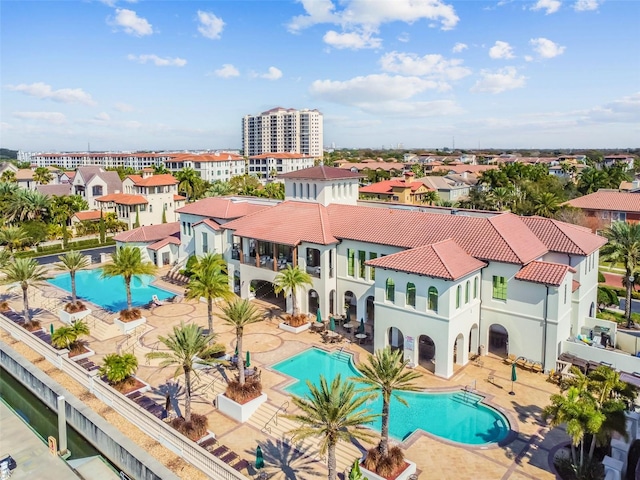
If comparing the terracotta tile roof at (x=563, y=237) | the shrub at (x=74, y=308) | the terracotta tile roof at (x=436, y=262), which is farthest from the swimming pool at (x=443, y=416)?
the shrub at (x=74, y=308)

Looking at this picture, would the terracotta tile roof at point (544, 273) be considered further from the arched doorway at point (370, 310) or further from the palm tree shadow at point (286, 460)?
the palm tree shadow at point (286, 460)

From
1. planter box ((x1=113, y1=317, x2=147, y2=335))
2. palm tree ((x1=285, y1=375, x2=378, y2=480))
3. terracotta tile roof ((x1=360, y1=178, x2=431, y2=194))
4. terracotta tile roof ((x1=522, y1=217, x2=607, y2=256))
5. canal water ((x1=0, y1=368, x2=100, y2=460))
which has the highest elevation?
terracotta tile roof ((x1=360, y1=178, x2=431, y2=194))

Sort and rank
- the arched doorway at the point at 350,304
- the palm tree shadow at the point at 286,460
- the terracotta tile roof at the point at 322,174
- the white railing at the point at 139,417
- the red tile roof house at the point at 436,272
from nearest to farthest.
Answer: the white railing at the point at 139,417
the palm tree shadow at the point at 286,460
the red tile roof house at the point at 436,272
the arched doorway at the point at 350,304
the terracotta tile roof at the point at 322,174

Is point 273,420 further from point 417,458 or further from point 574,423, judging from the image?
point 574,423

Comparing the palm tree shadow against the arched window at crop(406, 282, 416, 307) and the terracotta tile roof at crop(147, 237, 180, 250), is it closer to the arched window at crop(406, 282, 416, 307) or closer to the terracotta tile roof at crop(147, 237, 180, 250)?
the arched window at crop(406, 282, 416, 307)

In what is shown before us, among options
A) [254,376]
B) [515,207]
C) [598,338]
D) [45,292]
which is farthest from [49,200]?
[598,338]

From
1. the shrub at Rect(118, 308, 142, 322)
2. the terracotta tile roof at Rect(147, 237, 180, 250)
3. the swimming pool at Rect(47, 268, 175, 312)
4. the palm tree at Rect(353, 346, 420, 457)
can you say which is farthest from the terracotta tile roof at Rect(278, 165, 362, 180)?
the palm tree at Rect(353, 346, 420, 457)

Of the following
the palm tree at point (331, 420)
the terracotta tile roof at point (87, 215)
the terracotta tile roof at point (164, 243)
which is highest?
the terracotta tile roof at point (87, 215)
